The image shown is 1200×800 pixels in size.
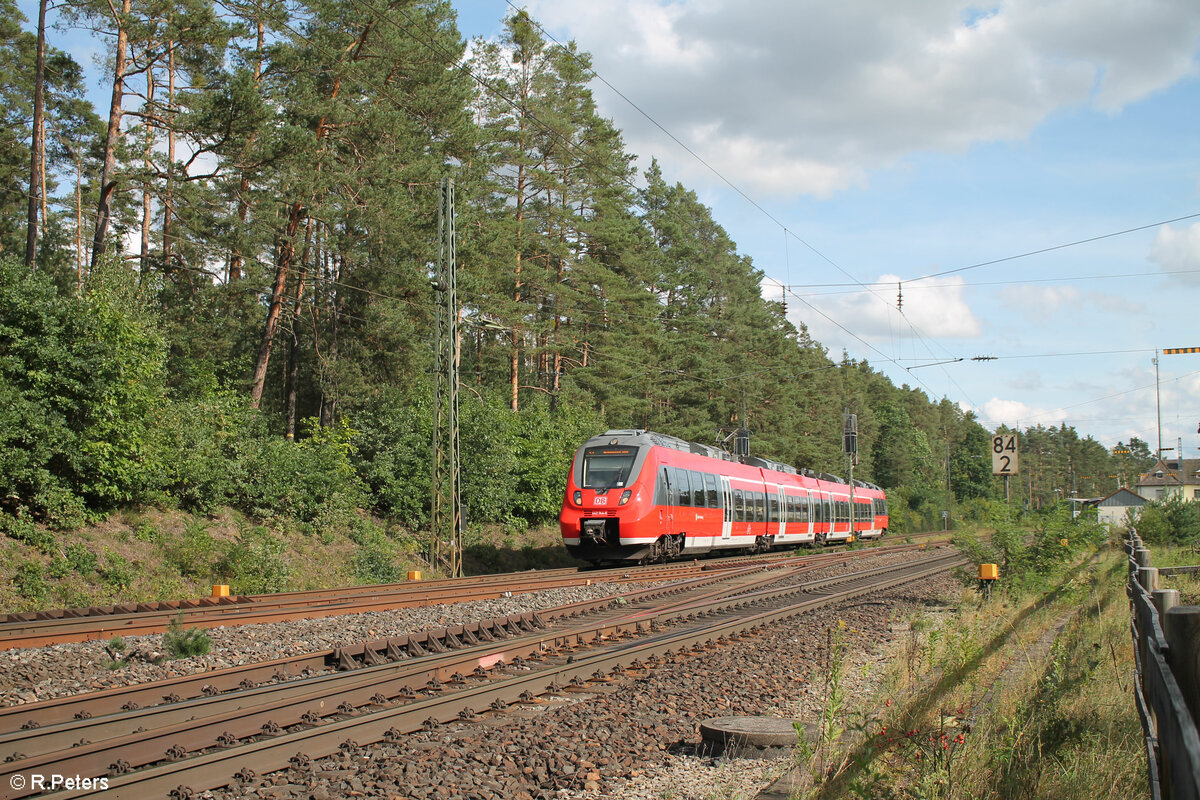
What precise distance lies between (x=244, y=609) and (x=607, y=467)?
10760 millimetres

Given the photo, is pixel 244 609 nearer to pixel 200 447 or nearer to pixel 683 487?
pixel 200 447

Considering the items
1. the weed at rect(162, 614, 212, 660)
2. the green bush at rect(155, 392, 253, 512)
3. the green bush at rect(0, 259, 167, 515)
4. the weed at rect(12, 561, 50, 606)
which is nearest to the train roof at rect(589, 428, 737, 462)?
the green bush at rect(155, 392, 253, 512)

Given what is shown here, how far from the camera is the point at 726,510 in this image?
25812mm

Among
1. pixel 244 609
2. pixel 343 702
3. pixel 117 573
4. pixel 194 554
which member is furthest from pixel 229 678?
pixel 194 554

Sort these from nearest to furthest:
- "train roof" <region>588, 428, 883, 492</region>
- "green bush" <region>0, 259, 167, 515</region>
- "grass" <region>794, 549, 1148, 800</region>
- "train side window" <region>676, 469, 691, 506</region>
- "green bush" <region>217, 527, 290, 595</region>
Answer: "grass" <region>794, 549, 1148, 800</region> < "green bush" <region>0, 259, 167, 515</region> < "green bush" <region>217, 527, 290, 595</region> < "train roof" <region>588, 428, 883, 492</region> < "train side window" <region>676, 469, 691, 506</region>

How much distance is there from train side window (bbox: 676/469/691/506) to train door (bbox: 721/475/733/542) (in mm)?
2769

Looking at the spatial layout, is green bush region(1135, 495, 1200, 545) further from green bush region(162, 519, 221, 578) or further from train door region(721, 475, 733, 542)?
green bush region(162, 519, 221, 578)

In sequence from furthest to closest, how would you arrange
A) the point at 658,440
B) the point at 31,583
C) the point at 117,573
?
the point at 658,440, the point at 117,573, the point at 31,583

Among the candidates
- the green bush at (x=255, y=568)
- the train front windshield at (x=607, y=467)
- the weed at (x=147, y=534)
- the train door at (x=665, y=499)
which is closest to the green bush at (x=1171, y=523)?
the train door at (x=665, y=499)

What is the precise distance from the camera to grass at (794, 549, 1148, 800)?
15.6ft

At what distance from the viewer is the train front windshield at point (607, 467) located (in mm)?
20500

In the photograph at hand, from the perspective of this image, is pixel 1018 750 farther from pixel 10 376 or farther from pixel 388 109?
pixel 388 109

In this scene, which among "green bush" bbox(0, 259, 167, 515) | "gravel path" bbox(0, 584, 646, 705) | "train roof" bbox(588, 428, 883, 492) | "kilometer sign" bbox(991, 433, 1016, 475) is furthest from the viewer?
"train roof" bbox(588, 428, 883, 492)

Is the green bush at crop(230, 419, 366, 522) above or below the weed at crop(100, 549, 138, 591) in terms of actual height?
above
